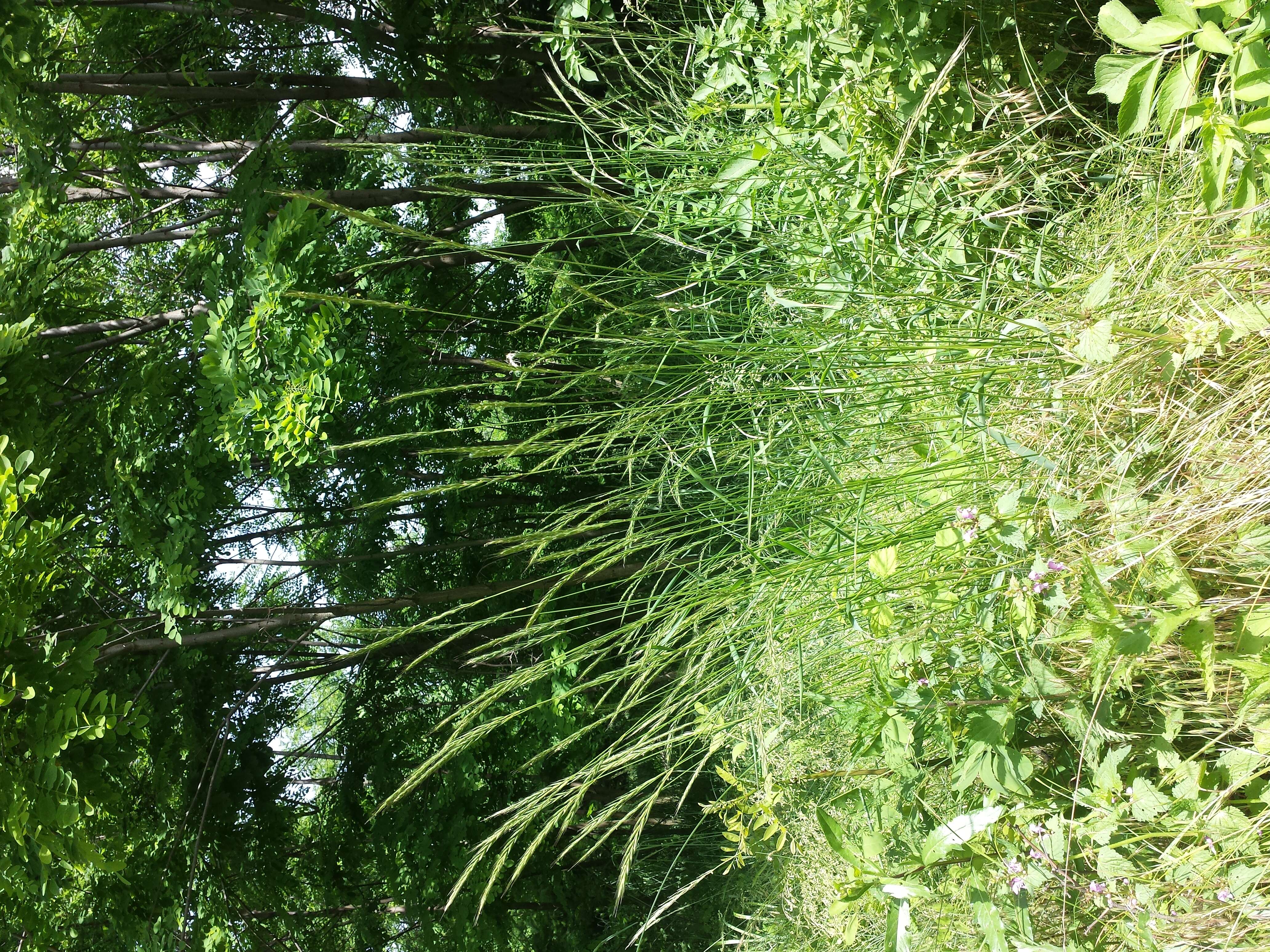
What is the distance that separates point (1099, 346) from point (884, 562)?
0.36m

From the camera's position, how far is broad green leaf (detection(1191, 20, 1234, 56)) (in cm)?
81

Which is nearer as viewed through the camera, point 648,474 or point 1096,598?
point 1096,598

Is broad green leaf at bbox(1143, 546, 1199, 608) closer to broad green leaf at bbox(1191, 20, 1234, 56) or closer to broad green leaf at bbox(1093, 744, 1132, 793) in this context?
broad green leaf at bbox(1093, 744, 1132, 793)

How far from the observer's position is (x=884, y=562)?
1.09 meters

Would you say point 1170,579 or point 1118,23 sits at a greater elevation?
point 1118,23

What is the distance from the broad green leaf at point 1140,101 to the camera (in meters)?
0.90

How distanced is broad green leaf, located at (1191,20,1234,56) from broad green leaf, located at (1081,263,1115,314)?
26 centimetres

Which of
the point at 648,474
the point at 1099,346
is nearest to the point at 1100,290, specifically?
the point at 1099,346

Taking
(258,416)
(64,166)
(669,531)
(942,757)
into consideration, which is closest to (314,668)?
(258,416)

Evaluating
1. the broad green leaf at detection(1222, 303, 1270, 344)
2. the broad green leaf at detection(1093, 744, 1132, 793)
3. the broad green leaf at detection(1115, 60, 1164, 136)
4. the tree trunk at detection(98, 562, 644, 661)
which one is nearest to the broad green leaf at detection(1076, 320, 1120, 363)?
the broad green leaf at detection(1222, 303, 1270, 344)

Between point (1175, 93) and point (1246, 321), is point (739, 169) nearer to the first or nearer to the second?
point (1175, 93)

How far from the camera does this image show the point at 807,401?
1.32 meters

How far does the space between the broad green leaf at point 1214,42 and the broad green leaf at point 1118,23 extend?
0.07m

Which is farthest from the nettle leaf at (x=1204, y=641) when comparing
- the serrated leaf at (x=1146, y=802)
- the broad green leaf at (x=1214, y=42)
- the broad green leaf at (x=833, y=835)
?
the broad green leaf at (x=1214, y=42)
